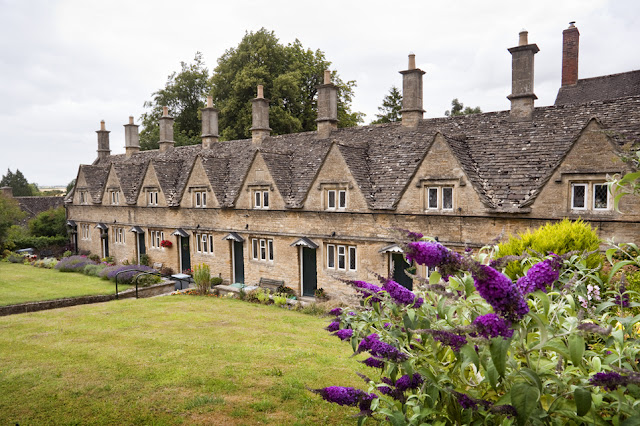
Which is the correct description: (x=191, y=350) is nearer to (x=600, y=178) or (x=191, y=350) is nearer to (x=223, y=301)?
(x=223, y=301)

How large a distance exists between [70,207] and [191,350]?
122 ft

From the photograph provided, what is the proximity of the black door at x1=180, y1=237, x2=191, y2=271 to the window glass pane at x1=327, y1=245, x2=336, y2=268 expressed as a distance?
12.2 m

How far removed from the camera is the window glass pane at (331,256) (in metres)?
22.8

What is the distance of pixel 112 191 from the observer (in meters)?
36.7

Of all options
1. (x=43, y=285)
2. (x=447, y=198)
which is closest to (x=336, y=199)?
A: (x=447, y=198)

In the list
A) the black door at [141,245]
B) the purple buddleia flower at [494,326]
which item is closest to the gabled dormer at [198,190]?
the black door at [141,245]

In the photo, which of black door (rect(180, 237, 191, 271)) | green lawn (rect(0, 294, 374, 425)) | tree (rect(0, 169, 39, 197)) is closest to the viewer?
green lawn (rect(0, 294, 374, 425))

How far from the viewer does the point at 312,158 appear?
25.9 metres

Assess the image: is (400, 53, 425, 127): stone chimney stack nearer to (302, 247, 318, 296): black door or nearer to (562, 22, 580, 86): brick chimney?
(302, 247, 318, 296): black door

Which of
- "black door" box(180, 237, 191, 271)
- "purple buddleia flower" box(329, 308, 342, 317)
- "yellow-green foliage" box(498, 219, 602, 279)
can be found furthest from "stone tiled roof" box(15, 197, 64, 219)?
"purple buddleia flower" box(329, 308, 342, 317)

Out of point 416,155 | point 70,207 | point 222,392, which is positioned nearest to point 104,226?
point 70,207

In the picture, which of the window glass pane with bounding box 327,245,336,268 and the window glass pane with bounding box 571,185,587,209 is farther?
the window glass pane with bounding box 327,245,336,268

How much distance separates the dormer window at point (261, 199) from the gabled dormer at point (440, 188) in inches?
348

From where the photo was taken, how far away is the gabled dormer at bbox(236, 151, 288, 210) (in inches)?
981
